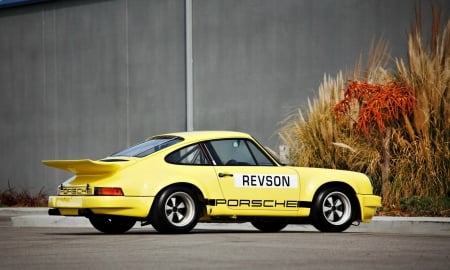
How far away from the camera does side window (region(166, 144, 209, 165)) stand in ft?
41.9

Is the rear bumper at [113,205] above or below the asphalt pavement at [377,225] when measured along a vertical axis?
above

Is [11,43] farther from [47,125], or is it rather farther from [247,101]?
[247,101]

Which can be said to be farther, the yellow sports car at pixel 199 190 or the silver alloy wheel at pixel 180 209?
the silver alloy wheel at pixel 180 209

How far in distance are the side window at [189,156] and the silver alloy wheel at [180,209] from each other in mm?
500

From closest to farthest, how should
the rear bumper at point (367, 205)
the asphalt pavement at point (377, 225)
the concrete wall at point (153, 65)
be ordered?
the rear bumper at point (367, 205) → the asphalt pavement at point (377, 225) → the concrete wall at point (153, 65)

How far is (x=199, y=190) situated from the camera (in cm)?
1261

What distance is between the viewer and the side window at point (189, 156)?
12.8 m

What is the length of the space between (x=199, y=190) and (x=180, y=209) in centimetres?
34

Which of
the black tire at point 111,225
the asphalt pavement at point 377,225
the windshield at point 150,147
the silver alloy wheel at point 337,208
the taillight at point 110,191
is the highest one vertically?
the windshield at point 150,147

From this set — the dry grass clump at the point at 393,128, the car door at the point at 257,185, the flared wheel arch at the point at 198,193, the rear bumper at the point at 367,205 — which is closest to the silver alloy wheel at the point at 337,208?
the rear bumper at the point at 367,205

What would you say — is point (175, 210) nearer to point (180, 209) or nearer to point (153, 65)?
point (180, 209)

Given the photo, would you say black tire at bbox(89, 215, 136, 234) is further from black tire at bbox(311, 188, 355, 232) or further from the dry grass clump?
the dry grass clump

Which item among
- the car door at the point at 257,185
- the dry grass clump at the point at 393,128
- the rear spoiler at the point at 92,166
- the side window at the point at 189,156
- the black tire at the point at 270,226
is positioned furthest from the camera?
the dry grass clump at the point at 393,128

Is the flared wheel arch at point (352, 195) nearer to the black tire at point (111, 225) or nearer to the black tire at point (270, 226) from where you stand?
the black tire at point (270, 226)
